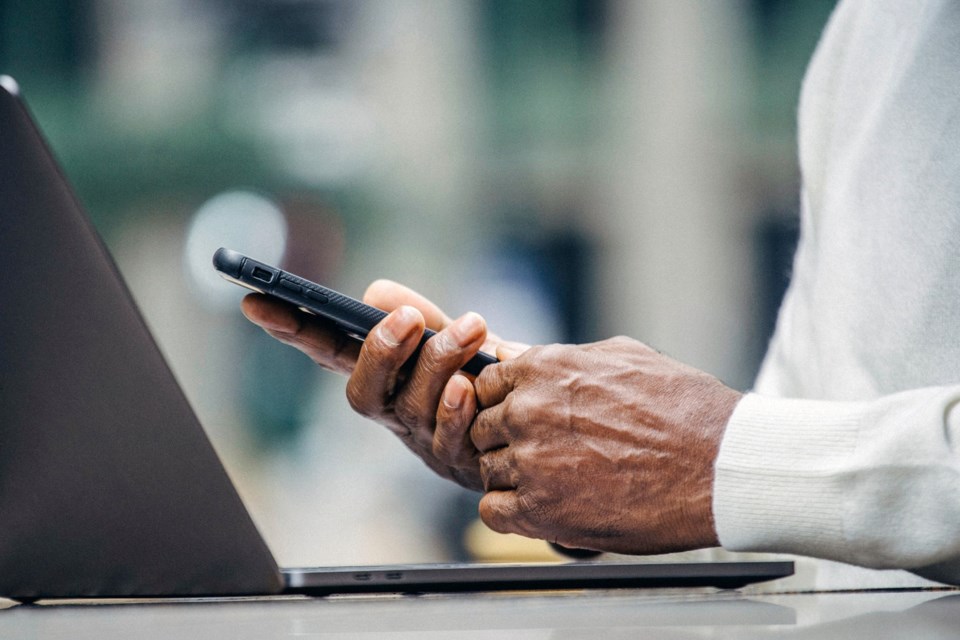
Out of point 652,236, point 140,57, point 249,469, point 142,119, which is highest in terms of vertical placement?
point 140,57

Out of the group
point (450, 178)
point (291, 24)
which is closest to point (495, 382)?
point (450, 178)

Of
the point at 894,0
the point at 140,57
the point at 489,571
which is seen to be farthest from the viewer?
the point at 140,57

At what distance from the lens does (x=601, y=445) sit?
0.50 metres

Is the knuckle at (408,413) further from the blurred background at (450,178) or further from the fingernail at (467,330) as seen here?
the blurred background at (450,178)

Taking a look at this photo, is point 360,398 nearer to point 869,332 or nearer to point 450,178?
point 869,332

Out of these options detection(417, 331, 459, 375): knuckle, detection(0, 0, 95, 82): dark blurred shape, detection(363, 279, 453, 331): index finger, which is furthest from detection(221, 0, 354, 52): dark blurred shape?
detection(417, 331, 459, 375): knuckle

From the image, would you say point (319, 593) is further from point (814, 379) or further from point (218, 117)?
point (218, 117)

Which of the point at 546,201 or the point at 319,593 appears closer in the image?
the point at 319,593

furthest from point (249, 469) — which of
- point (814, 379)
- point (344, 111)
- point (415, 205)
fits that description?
point (814, 379)

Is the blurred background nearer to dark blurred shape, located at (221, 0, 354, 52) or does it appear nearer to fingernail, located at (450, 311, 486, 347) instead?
dark blurred shape, located at (221, 0, 354, 52)

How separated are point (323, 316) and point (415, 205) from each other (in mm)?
1817

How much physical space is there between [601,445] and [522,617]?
162 millimetres

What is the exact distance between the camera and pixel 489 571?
433mm

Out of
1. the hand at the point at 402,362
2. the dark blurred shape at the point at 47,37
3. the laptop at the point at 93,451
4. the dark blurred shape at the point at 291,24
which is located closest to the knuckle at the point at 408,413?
the hand at the point at 402,362
